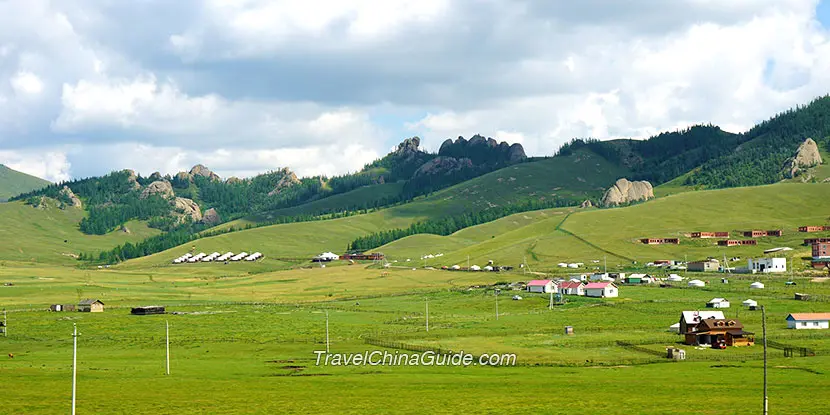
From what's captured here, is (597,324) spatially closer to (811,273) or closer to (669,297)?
(669,297)

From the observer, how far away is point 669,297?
155125mm

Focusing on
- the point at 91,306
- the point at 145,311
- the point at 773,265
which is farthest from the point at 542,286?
the point at 91,306

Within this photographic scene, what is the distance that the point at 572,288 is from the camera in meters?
170

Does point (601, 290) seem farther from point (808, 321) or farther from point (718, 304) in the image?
point (808, 321)

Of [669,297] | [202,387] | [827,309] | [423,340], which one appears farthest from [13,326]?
[827,309]

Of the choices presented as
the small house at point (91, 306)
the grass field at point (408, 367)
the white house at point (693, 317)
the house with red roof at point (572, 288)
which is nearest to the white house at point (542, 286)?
the house with red roof at point (572, 288)

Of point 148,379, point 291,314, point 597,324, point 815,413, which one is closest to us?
point 815,413

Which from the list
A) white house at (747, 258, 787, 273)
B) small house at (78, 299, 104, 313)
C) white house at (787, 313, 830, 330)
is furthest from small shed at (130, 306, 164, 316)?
white house at (747, 258, 787, 273)

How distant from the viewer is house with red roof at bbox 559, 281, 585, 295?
168 m

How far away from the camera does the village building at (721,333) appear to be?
99.2 meters

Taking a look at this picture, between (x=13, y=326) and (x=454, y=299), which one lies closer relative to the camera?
(x=13, y=326)

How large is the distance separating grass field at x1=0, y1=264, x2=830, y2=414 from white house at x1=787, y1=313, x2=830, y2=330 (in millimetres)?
1826

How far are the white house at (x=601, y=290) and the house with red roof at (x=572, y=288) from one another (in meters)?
1.87

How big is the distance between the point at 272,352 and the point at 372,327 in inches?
1075
